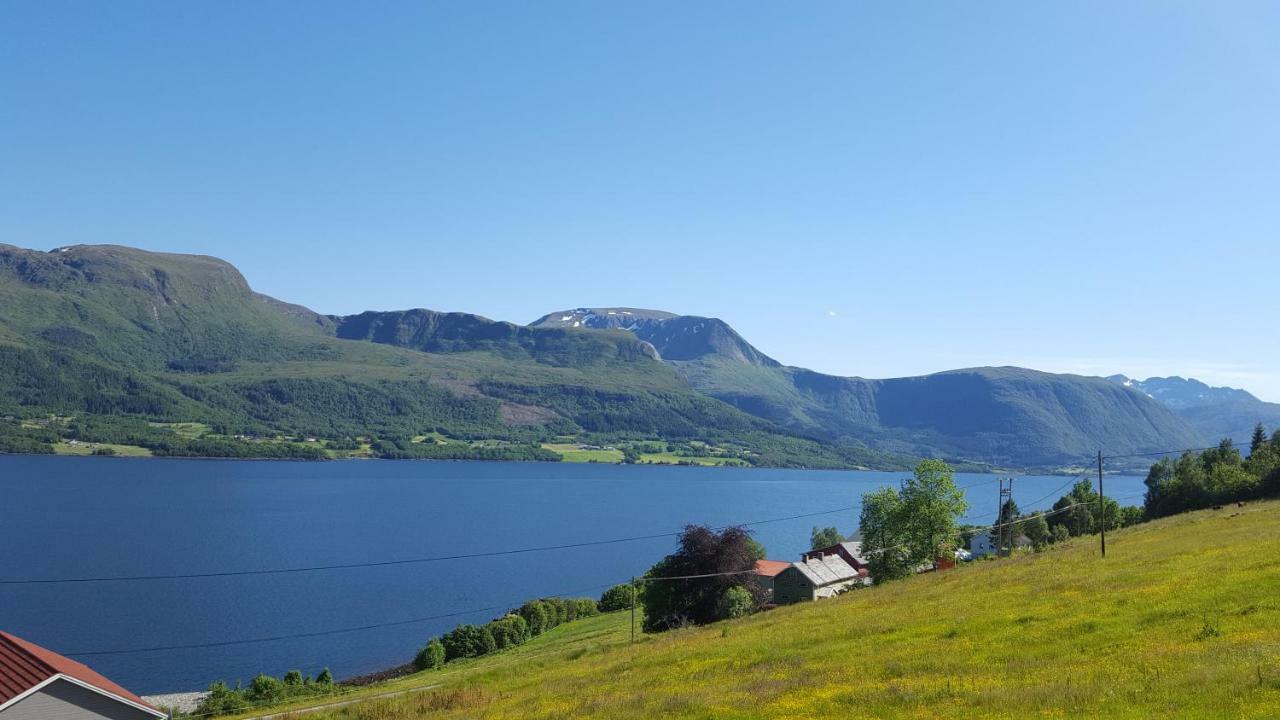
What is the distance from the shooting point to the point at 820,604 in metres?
45.8

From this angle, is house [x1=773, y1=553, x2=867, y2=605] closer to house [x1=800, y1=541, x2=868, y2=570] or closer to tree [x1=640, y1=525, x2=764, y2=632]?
house [x1=800, y1=541, x2=868, y2=570]

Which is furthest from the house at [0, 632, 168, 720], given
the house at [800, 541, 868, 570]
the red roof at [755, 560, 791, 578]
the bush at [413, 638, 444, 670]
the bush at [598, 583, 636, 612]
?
the house at [800, 541, 868, 570]

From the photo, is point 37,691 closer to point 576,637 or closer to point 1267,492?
point 576,637

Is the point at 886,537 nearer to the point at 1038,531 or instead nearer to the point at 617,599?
the point at 617,599

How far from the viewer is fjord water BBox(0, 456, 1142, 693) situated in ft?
231

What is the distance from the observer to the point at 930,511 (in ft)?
227

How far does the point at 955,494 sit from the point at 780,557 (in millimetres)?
59194

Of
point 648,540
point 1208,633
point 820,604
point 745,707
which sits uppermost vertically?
point 1208,633

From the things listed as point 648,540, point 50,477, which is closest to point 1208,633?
point 648,540

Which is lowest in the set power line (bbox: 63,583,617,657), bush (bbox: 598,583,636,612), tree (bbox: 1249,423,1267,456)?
power line (bbox: 63,583,617,657)

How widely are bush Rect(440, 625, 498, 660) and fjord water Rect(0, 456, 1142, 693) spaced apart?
5.17 m

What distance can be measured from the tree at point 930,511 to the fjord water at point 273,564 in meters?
44.0

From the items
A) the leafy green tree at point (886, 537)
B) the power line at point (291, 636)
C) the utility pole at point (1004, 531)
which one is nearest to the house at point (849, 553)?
the leafy green tree at point (886, 537)

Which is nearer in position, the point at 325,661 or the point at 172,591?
the point at 325,661
